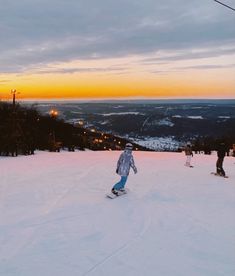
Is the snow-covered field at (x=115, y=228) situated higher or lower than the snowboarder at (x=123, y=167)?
lower

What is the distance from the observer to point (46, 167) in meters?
22.8

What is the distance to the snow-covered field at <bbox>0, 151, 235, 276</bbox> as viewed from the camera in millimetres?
7543

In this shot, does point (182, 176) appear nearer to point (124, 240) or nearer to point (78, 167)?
point (78, 167)

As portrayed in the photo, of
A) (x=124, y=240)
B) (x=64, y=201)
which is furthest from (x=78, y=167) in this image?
(x=124, y=240)

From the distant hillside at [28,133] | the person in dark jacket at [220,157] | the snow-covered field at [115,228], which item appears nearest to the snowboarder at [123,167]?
the snow-covered field at [115,228]

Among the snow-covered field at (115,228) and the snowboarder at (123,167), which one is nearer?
the snow-covered field at (115,228)

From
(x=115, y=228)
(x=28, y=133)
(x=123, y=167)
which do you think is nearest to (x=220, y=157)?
(x=123, y=167)

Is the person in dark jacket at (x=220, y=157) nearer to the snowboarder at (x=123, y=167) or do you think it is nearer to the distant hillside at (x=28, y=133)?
the snowboarder at (x=123, y=167)

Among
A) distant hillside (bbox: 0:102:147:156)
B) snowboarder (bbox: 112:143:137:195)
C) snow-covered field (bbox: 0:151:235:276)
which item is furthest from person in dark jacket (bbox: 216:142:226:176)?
distant hillside (bbox: 0:102:147:156)

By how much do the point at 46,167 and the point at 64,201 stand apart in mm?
9751

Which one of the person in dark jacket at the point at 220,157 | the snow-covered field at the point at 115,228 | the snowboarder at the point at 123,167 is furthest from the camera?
the person in dark jacket at the point at 220,157

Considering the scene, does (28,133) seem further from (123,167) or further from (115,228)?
(115,228)

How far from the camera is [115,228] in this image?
1007cm

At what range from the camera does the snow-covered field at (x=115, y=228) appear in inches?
297
